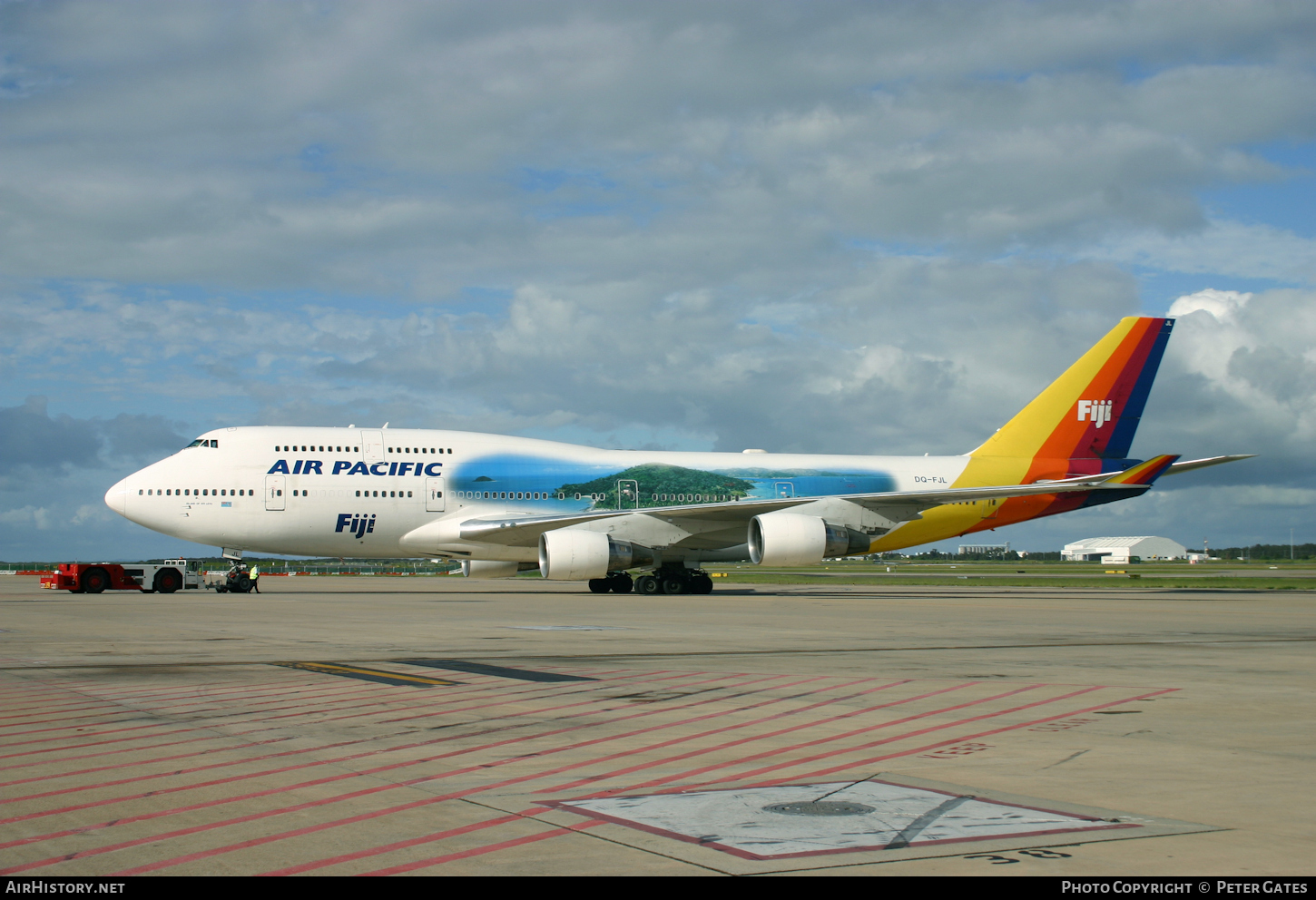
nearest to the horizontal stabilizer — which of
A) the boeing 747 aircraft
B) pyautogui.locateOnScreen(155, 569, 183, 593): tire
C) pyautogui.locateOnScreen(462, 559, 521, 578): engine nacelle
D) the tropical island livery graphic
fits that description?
the boeing 747 aircraft

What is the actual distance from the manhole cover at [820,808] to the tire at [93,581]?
1453 inches

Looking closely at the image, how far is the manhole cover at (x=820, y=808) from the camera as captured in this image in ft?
17.3

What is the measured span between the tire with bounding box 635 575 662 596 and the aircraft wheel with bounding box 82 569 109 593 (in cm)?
1837

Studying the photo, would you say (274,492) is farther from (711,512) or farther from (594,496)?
(711,512)

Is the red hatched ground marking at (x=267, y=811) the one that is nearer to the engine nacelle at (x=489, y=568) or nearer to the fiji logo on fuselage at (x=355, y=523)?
the fiji logo on fuselage at (x=355, y=523)

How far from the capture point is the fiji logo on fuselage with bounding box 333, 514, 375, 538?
104 ft

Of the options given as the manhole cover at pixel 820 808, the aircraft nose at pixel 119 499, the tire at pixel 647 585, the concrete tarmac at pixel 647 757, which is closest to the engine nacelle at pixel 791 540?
the tire at pixel 647 585

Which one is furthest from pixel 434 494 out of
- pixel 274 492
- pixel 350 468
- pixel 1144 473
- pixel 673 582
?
pixel 1144 473

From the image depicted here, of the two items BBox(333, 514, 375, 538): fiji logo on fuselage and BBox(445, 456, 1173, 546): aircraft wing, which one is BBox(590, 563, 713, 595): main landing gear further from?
BBox(333, 514, 375, 538): fiji logo on fuselage

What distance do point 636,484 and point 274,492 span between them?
422 inches

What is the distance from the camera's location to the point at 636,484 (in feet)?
113

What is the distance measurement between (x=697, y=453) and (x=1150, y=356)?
15.6m
